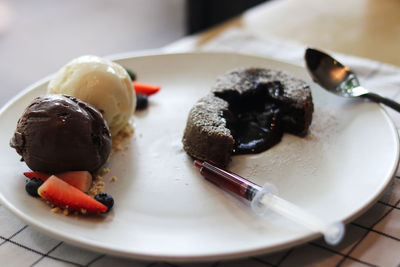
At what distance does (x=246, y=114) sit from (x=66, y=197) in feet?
2.81

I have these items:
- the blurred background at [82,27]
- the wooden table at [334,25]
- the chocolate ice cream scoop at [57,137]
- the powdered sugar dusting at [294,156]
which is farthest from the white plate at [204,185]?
the blurred background at [82,27]

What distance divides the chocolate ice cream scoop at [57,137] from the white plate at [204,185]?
0.35ft

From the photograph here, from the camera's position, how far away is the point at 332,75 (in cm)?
197

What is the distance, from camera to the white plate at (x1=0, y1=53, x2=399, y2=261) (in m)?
1.16

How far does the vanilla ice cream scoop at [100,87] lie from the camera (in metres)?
1.64

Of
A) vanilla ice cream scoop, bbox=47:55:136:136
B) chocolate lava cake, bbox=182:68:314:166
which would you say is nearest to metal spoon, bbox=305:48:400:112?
chocolate lava cake, bbox=182:68:314:166

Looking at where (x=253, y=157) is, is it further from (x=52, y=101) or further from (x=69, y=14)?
(x=69, y=14)

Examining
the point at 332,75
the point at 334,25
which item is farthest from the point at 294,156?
the point at 334,25

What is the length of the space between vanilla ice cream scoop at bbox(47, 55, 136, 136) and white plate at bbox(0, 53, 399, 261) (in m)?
0.12

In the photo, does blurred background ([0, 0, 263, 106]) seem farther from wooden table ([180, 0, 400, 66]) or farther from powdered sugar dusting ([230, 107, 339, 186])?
powdered sugar dusting ([230, 107, 339, 186])

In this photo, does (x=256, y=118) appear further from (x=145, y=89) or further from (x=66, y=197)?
(x=66, y=197)

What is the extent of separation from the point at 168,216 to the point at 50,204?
354 millimetres

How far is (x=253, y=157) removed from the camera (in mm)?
1604

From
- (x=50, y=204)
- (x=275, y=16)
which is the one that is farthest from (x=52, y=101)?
(x=275, y=16)
